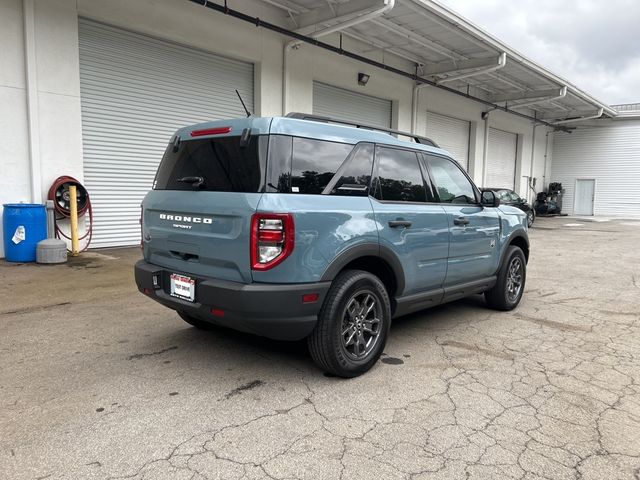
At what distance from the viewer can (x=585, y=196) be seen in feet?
96.0

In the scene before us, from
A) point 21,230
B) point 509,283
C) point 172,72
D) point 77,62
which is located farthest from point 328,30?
point 509,283

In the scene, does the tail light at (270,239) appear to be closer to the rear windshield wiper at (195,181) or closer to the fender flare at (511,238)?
the rear windshield wiper at (195,181)

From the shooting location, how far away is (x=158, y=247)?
3.98 metres

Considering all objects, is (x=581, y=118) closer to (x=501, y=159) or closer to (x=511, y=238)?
(x=501, y=159)

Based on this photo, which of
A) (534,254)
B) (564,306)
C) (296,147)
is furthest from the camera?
(534,254)

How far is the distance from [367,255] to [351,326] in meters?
0.56

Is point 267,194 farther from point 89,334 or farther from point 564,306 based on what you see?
point 564,306

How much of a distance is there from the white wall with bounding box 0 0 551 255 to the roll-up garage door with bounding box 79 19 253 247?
32cm

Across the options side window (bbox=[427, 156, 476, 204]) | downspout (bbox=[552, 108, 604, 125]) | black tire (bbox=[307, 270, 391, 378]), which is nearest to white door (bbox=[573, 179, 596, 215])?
downspout (bbox=[552, 108, 604, 125])

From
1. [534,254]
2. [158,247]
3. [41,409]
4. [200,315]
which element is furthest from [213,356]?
[534,254]

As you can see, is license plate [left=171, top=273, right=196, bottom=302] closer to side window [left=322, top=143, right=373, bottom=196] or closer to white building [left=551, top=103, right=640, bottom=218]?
side window [left=322, top=143, right=373, bottom=196]

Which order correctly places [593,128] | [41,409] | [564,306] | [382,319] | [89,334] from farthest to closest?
[593,128]
[564,306]
[89,334]
[382,319]
[41,409]

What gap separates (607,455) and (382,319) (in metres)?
1.74

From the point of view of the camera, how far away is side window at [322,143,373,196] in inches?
147
